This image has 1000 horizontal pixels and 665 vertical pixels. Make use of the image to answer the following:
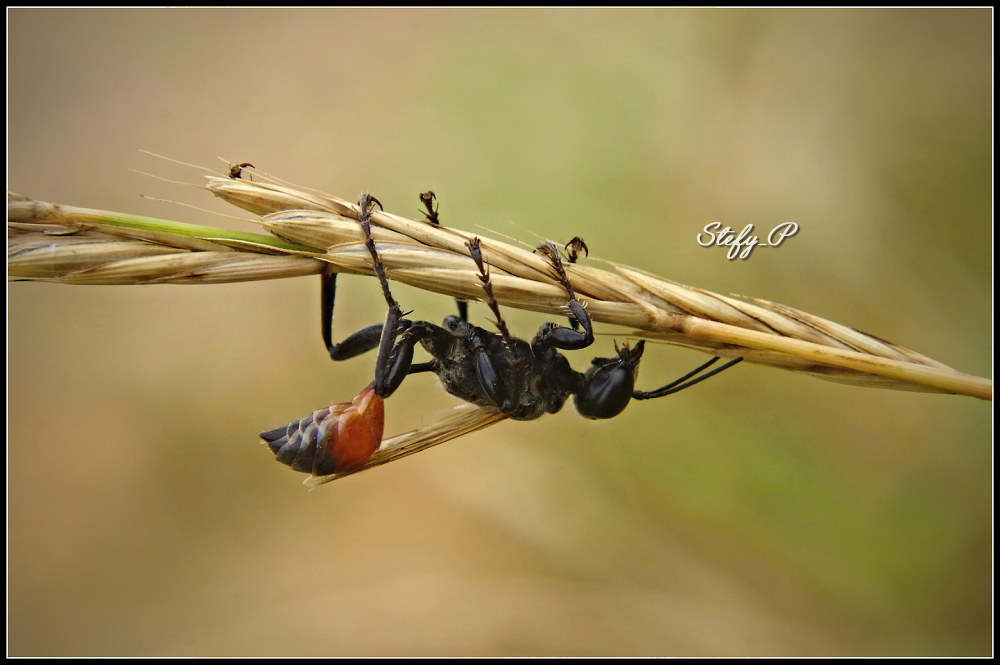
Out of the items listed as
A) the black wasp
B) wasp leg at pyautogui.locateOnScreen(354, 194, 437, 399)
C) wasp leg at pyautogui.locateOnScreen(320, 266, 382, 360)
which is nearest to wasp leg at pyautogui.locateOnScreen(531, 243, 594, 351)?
the black wasp

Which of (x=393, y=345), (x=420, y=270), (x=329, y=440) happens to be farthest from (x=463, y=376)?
(x=420, y=270)

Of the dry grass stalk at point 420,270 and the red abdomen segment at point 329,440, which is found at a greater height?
the dry grass stalk at point 420,270

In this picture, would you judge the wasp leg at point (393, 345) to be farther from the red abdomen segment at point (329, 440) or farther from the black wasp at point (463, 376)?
the red abdomen segment at point (329, 440)

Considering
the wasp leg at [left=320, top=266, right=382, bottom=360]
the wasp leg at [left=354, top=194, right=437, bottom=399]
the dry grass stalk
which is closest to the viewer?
the dry grass stalk

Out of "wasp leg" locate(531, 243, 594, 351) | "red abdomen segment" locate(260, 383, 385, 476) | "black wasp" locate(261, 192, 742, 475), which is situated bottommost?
"red abdomen segment" locate(260, 383, 385, 476)

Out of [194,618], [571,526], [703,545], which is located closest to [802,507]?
[703,545]

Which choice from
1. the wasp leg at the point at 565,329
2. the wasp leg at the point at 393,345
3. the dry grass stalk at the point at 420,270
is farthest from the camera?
the wasp leg at the point at 393,345

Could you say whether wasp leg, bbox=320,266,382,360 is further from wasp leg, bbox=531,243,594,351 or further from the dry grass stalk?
the dry grass stalk

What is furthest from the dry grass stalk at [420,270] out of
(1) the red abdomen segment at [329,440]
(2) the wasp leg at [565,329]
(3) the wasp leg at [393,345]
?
(1) the red abdomen segment at [329,440]
